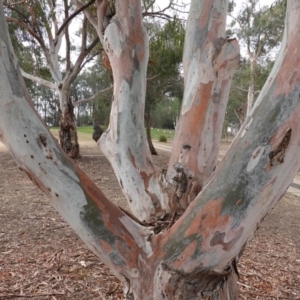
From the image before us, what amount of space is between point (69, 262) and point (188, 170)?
1.47 metres

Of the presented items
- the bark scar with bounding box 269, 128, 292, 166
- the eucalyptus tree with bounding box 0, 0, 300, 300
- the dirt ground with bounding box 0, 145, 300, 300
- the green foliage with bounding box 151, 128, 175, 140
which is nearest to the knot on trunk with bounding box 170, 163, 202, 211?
the eucalyptus tree with bounding box 0, 0, 300, 300

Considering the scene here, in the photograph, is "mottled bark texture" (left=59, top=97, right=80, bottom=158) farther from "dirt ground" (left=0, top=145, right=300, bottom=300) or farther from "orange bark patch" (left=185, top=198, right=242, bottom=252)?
"orange bark patch" (left=185, top=198, right=242, bottom=252)

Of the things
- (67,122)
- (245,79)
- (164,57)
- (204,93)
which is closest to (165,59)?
(164,57)

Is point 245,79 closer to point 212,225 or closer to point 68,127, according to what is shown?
point 68,127

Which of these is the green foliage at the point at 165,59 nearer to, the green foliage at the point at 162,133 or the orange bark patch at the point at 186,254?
the orange bark patch at the point at 186,254

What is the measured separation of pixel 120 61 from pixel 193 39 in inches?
17.5

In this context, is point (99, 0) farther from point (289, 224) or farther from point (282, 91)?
point (289, 224)

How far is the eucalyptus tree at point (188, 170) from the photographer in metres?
1.19

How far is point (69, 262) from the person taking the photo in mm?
2717

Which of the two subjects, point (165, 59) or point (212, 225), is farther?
point (165, 59)

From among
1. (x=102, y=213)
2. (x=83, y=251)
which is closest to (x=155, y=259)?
(x=102, y=213)

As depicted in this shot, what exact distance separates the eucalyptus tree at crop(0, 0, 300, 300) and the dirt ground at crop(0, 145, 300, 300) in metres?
0.79

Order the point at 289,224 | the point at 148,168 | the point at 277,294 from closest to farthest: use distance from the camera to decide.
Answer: the point at 148,168
the point at 277,294
the point at 289,224

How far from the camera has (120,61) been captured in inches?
78.9
